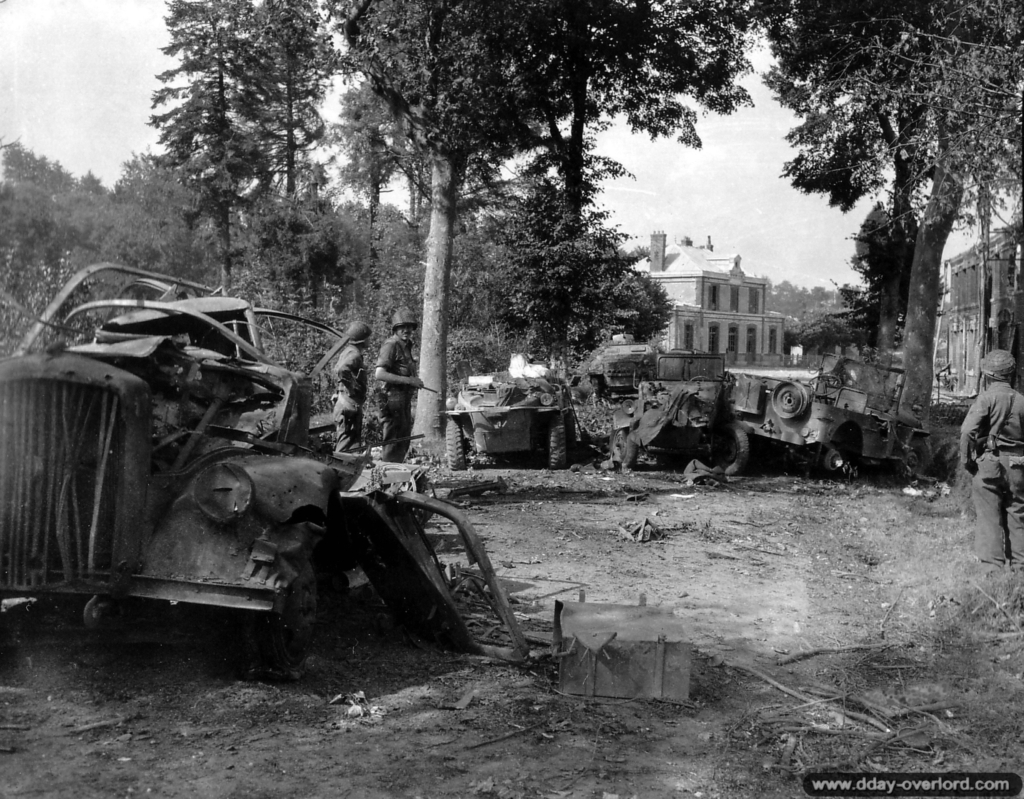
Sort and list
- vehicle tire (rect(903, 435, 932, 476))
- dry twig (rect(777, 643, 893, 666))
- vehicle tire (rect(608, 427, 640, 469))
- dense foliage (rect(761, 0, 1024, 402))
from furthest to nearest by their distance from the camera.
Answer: vehicle tire (rect(608, 427, 640, 469)) → vehicle tire (rect(903, 435, 932, 476)) → dense foliage (rect(761, 0, 1024, 402)) → dry twig (rect(777, 643, 893, 666))

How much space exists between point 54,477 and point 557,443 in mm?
10624

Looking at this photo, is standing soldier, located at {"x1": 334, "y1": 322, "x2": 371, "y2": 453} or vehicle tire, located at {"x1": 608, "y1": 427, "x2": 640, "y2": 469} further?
vehicle tire, located at {"x1": 608, "y1": 427, "x2": 640, "y2": 469}

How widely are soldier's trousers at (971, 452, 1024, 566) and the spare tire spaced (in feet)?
20.2

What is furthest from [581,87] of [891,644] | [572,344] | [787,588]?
[891,644]

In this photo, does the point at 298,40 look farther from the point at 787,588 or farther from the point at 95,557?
the point at 95,557

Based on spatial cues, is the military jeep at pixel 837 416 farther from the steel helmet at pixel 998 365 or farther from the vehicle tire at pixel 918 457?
the steel helmet at pixel 998 365

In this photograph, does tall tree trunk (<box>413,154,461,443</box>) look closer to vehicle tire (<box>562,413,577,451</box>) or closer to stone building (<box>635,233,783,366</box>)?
vehicle tire (<box>562,413,577,451</box>)

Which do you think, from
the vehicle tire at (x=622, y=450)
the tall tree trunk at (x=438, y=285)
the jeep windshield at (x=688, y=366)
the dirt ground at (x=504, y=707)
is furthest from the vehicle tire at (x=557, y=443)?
the dirt ground at (x=504, y=707)

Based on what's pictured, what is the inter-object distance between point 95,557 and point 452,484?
787 centimetres

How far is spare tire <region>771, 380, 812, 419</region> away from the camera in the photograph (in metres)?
14.0

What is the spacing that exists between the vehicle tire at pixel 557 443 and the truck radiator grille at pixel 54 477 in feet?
34.4

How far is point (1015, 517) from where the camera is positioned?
766 centimetres

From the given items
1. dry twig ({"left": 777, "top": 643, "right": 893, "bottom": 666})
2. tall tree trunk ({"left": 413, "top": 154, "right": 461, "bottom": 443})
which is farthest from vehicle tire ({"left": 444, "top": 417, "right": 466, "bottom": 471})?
dry twig ({"left": 777, "top": 643, "right": 893, "bottom": 666})

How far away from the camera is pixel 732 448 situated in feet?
49.1
